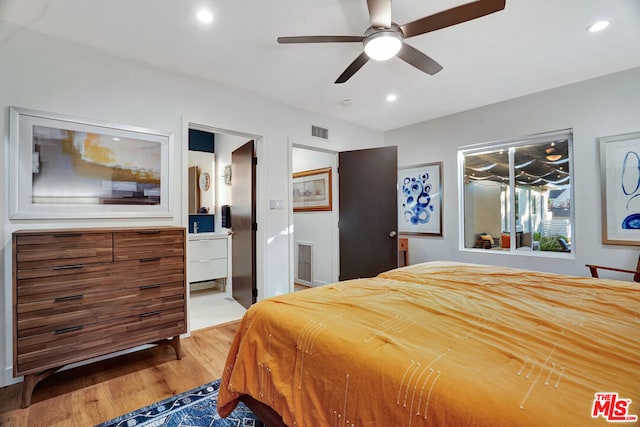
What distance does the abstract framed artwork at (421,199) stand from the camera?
4180 millimetres

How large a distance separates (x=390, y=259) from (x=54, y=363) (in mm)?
3318

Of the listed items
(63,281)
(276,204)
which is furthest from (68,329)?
(276,204)

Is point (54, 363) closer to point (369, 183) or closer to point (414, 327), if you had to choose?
point (414, 327)

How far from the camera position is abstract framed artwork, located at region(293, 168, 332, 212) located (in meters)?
4.66

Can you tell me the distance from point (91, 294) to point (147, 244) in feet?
1.56

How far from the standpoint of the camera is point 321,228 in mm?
4766

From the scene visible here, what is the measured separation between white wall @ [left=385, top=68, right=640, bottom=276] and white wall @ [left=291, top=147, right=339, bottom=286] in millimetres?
1462

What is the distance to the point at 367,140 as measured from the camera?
15.3 ft

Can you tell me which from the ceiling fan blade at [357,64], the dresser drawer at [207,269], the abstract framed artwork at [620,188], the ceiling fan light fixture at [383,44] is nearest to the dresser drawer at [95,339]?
the dresser drawer at [207,269]

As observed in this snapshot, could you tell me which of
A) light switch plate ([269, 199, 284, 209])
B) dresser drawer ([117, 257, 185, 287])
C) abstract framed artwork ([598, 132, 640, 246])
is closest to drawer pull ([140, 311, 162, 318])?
dresser drawer ([117, 257, 185, 287])

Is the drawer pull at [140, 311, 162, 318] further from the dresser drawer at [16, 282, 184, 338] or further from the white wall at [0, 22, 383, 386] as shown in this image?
the white wall at [0, 22, 383, 386]

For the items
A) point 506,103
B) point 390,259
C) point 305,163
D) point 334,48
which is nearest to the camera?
point 334,48

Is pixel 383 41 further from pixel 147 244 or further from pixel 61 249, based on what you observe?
pixel 61 249

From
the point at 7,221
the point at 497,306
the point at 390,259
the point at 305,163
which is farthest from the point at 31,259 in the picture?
the point at 305,163
